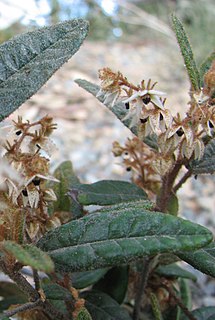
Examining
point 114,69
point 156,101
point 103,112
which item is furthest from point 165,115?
point 114,69

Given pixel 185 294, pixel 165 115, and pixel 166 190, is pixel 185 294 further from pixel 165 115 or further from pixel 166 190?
pixel 165 115

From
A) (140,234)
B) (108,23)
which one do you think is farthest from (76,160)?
(108,23)

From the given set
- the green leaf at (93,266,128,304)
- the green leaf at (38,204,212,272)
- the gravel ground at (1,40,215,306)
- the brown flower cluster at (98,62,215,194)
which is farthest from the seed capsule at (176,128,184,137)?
the gravel ground at (1,40,215,306)

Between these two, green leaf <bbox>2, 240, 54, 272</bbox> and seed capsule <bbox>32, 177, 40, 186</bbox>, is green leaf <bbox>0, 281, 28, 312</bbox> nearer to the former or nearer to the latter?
seed capsule <bbox>32, 177, 40, 186</bbox>

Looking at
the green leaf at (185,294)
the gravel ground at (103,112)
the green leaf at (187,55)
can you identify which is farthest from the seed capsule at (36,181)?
the gravel ground at (103,112)

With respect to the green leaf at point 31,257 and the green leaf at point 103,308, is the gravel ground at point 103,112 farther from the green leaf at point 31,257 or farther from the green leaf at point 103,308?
the green leaf at point 31,257
